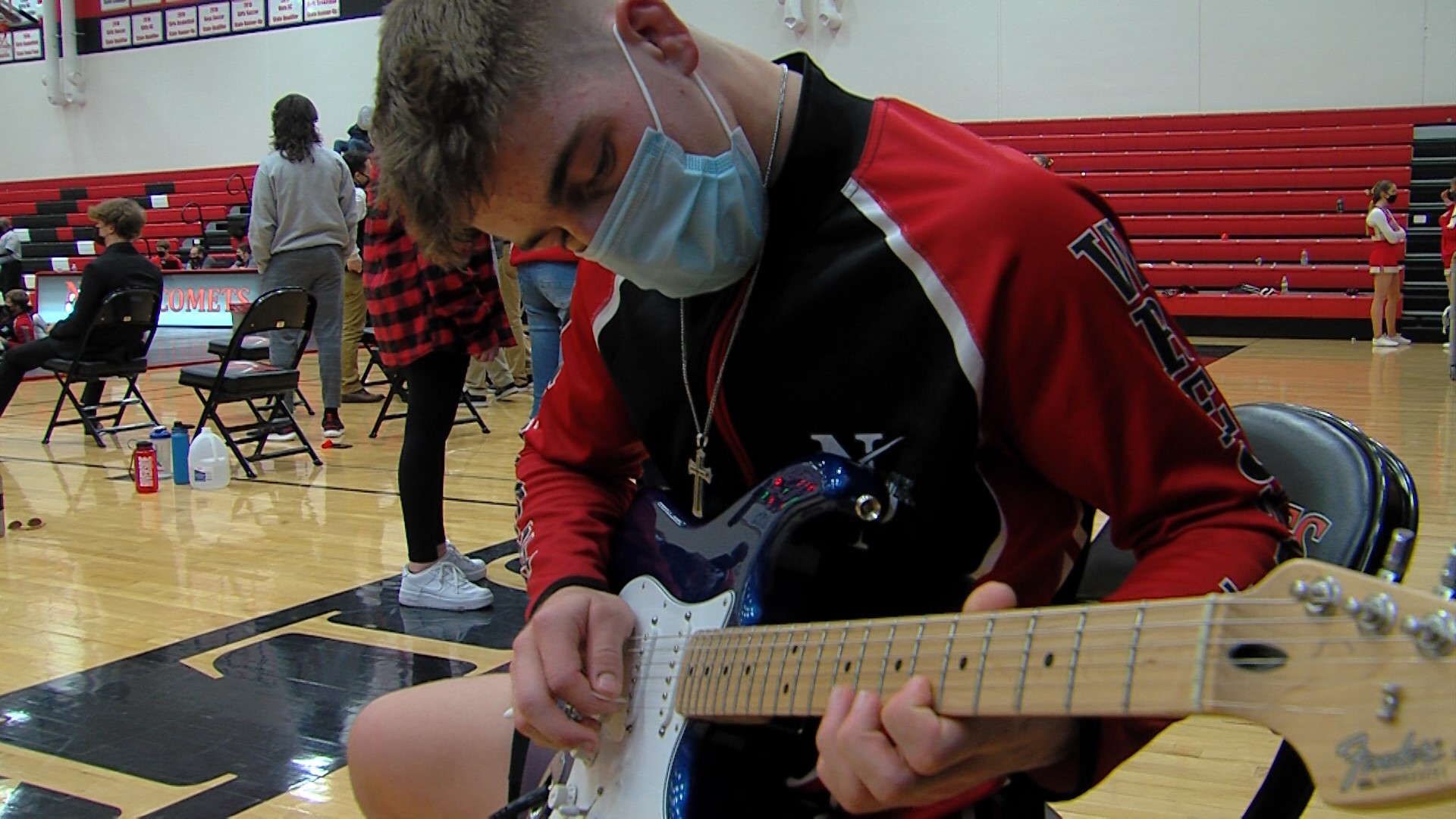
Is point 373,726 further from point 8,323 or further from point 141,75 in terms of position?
point 141,75

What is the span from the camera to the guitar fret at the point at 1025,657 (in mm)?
707

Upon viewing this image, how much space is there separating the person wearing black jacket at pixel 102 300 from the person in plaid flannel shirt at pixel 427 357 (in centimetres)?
335

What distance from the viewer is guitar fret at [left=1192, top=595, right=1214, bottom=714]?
0.62 meters

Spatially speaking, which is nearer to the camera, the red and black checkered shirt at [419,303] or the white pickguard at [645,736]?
the white pickguard at [645,736]

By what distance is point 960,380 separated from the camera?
1014 millimetres

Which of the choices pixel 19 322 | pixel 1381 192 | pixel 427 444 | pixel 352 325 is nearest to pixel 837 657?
pixel 427 444

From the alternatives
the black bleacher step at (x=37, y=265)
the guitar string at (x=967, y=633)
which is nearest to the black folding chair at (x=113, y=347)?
the guitar string at (x=967, y=633)

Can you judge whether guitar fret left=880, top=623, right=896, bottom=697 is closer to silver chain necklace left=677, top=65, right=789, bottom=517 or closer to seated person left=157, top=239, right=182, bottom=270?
silver chain necklace left=677, top=65, right=789, bottom=517

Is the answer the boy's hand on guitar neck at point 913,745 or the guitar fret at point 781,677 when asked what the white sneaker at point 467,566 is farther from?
the boy's hand on guitar neck at point 913,745

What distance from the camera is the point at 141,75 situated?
17.6 meters

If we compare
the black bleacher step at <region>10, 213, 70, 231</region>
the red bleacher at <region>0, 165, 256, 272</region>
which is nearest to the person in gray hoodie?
the red bleacher at <region>0, 165, 256, 272</region>

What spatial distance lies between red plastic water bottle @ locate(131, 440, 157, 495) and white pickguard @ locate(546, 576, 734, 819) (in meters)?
4.55

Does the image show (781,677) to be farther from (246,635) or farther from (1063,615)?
(246,635)

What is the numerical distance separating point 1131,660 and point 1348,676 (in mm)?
109
